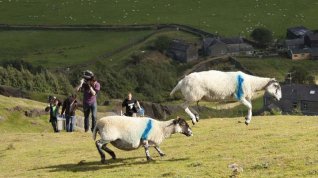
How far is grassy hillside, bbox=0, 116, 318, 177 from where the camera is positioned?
21500 mm

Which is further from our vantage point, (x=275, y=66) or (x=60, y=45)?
(x=60, y=45)

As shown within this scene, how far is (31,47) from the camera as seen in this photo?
548 ft

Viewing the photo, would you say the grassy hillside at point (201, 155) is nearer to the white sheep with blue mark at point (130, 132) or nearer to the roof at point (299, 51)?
the white sheep with blue mark at point (130, 132)

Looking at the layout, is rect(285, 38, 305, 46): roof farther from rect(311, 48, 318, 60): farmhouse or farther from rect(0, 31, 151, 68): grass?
rect(0, 31, 151, 68): grass

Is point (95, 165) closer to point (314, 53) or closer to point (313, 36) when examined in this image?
point (314, 53)

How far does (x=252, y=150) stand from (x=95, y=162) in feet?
19.3

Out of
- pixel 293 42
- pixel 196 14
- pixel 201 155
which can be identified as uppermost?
pixel 201 155

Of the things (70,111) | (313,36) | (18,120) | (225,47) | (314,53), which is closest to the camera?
(70,111)

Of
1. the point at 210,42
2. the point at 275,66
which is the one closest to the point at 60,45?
the point at 210,42

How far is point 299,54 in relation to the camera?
151000mm

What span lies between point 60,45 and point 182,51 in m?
34.6

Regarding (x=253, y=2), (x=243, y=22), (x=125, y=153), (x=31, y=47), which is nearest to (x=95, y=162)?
(x=125, y=153)

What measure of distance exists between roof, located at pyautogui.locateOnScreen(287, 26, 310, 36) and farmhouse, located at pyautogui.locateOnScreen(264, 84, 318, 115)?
203ft

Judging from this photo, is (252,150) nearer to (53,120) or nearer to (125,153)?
(125,153)
